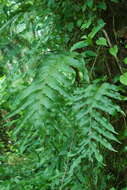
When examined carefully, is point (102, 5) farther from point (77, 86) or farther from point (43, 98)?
point (43, 98)

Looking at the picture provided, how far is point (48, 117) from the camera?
3.63 feet

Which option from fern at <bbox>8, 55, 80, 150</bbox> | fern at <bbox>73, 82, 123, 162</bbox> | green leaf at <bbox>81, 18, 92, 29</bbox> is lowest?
fern at <bbox>73, 82, 123, 162</bbox>

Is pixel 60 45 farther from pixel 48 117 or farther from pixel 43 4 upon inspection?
pixel 48 117

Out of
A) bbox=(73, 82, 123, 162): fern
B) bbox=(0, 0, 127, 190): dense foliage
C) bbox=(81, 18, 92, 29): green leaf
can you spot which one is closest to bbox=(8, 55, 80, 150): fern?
bbox=(0, 0, 127, 190): dense foliage

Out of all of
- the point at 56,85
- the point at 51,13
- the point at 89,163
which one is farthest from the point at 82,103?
the point at 51,13

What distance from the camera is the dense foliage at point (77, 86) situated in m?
1.18

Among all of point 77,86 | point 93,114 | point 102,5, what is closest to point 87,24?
point 102,5

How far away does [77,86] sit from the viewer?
5.21 ft

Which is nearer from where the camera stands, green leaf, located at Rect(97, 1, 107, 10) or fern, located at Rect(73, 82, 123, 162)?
fern, located at Rect(73, 82, 123, 162)

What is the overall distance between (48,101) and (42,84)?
9cm

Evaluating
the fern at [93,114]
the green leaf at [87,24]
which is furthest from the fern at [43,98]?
the green leaf at [87,24]

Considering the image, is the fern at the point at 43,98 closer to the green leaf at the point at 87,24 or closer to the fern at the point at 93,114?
the fern at the point at 93,114

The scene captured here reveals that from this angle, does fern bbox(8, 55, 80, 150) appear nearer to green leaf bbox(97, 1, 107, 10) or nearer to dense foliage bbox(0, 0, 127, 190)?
dense foliage bbox(0, 0, 127, 190)

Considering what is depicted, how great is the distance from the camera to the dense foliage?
118 centimetres
